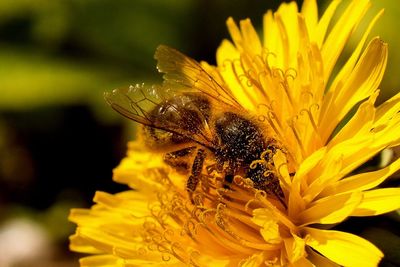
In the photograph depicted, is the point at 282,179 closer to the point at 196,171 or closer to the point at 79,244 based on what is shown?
the point at 196,171

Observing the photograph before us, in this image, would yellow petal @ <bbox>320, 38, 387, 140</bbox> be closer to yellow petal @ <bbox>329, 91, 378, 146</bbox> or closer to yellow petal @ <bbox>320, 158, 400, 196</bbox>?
yellow petal @ <bbox>329, 91, 378, 146</bbox>

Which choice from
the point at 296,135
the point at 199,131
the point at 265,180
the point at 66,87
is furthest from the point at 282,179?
the point at 66,87

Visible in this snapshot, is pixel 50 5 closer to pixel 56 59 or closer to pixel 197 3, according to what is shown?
pixel 56 59

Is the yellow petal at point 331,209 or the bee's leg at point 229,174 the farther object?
the bee's leg at point 229,174

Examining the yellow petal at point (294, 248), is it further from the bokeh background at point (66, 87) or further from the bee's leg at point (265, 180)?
the bokeh background at point (66, 87)

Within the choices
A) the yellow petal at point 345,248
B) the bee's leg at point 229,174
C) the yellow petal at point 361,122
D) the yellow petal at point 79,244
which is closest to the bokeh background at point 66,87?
the yellow petal at point 79,244

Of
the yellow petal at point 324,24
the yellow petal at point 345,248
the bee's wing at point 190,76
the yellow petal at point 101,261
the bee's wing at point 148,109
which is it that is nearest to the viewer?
the yellow petal at point 345,248

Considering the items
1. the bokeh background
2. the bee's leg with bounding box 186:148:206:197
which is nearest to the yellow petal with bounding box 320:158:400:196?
the bee's leg with bounding box 186:148:206:197
